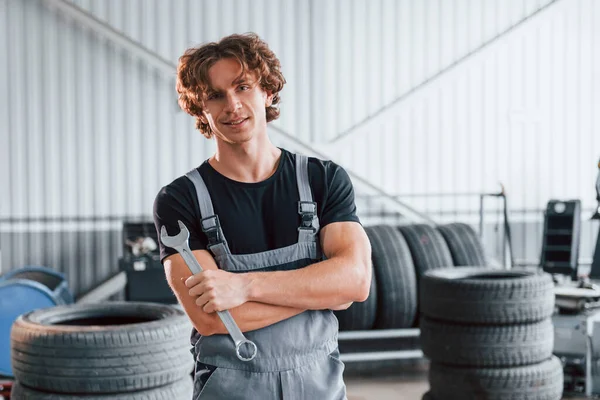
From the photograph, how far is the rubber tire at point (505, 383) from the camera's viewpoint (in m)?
3.74

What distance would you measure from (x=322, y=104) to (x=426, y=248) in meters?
1.93

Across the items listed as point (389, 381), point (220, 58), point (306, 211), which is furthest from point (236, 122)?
point (389, 381)

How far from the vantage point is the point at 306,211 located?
172 cm

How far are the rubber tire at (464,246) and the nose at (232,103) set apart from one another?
3737mm

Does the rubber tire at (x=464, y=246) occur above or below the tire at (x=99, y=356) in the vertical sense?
above

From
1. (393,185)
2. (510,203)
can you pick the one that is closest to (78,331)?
(393,185)

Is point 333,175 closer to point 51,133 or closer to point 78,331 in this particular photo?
point 78,331

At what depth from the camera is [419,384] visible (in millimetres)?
4941

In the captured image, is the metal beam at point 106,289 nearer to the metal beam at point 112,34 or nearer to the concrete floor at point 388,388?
the metal beam at point 112,34

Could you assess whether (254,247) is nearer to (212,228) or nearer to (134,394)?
(212,228)

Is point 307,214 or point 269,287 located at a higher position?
point 307,214

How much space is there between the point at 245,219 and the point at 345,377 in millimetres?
3630

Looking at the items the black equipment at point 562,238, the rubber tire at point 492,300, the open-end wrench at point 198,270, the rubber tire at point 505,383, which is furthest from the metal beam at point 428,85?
the open-end wrench at point 198,270

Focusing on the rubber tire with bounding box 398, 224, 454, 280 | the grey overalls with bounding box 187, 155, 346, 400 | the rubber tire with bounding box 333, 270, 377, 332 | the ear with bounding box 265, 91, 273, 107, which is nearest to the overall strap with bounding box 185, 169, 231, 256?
the grey overalls with bounding box 187, 155, 346, 400
